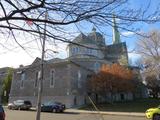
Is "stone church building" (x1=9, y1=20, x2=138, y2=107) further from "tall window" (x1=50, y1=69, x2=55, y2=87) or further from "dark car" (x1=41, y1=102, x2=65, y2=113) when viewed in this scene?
"dark car" (x1=41, y1=102, x2=65, y2=113)

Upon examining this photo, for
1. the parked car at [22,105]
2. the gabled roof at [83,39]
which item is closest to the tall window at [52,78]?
the parked car at [22,105]

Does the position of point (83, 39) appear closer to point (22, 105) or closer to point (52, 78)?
point (22, 105)

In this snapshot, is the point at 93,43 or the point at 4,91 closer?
the point at 93,43

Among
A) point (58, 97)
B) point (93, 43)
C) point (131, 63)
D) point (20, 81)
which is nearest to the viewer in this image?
point (93, 43)

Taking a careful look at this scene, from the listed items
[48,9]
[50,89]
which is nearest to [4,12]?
[48,9]

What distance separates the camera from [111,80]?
184 ft

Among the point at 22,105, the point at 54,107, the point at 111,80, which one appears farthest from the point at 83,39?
the point at 111,80

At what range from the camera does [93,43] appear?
8930 millimetres

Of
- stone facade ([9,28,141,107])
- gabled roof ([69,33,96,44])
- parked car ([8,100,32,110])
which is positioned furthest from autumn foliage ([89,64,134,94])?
gabled roof ([69,33,96,44])

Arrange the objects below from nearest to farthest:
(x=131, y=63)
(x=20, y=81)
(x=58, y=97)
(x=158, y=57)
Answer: (x=158, y=57), (x=58, y=97), (x=20, y=81), (x=131, y=63)

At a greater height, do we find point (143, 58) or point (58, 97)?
point (143, 58)

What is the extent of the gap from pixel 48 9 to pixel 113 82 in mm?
49221

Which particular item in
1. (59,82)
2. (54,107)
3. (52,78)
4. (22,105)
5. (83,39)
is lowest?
(54,107)

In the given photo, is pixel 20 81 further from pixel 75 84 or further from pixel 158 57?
pixel 158 57
